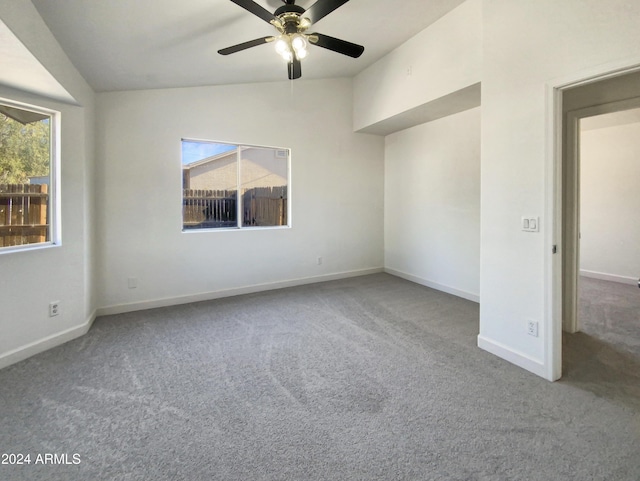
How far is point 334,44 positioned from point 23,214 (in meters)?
3.14

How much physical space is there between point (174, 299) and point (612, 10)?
485 centimetres

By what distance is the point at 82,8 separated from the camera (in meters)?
2.18

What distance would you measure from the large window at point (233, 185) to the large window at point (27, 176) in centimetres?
142

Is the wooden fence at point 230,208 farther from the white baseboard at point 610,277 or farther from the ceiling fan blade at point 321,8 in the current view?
the white baseboard at point 610,277

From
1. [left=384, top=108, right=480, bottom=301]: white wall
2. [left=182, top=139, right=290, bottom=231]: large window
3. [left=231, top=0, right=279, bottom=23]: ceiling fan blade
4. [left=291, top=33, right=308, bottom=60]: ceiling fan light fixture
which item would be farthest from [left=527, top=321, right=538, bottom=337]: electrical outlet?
[left=182, top=139, right=290, bottom=231]: large window

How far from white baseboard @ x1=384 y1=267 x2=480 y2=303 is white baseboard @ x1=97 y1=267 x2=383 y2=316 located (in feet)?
1.32

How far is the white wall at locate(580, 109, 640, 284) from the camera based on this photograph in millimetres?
4992

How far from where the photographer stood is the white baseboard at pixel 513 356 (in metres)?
2.31

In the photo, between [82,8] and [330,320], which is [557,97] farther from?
[82,8]

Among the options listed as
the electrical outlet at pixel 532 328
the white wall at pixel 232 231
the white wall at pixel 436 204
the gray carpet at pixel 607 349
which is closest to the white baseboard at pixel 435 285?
the white wall at pixel 436 204

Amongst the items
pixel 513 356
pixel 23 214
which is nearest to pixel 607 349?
pixel 513 356

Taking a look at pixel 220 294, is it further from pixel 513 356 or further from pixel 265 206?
pixel 513 356

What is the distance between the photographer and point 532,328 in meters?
2.36

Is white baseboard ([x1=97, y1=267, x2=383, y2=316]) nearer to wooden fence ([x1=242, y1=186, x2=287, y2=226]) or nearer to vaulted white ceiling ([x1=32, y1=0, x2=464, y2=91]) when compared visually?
wooden fence ([x1=242, y1=186, x2=287, y2=226])
